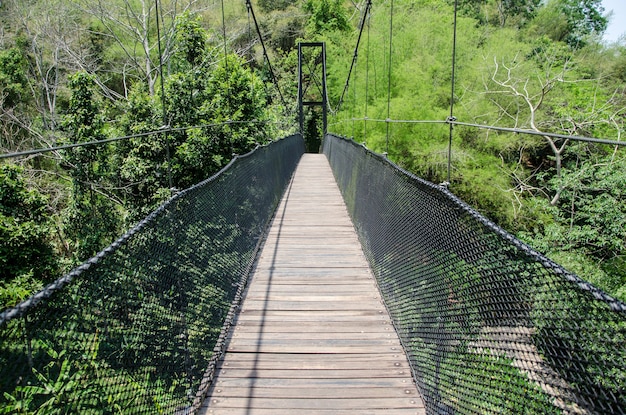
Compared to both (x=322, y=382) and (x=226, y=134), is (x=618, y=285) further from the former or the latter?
(x=322, y=382)

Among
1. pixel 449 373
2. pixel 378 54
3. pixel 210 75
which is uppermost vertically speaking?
pixel 378 54

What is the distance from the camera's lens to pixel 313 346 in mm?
2199

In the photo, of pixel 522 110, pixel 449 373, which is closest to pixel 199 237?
pixel 449 373

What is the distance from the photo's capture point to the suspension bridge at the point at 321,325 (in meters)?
1.04

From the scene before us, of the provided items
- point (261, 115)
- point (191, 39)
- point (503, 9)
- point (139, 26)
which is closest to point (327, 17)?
point (503, 9)

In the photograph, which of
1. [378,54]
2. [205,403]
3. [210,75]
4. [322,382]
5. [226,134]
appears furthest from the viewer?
[378,54]

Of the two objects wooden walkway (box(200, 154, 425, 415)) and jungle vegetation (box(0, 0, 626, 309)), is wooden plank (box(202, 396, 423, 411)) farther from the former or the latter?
jungle vegetation (box(0, 0, 626, 309))

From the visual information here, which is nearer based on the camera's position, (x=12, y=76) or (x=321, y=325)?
(x=321, y=325)

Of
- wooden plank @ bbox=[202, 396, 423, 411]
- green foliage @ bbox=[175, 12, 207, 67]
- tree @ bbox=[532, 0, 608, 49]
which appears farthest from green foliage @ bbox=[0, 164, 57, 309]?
tree @ bbox=[532, 0, 608, 49]

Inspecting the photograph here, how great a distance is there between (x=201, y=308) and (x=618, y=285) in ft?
29.0

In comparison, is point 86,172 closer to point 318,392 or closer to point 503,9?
point 318,392

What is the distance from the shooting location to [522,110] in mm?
13406

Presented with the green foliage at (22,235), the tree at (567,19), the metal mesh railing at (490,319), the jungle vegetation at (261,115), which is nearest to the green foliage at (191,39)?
the jungle vegetation at (261,115)

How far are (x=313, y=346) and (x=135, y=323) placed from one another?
0.97 m
